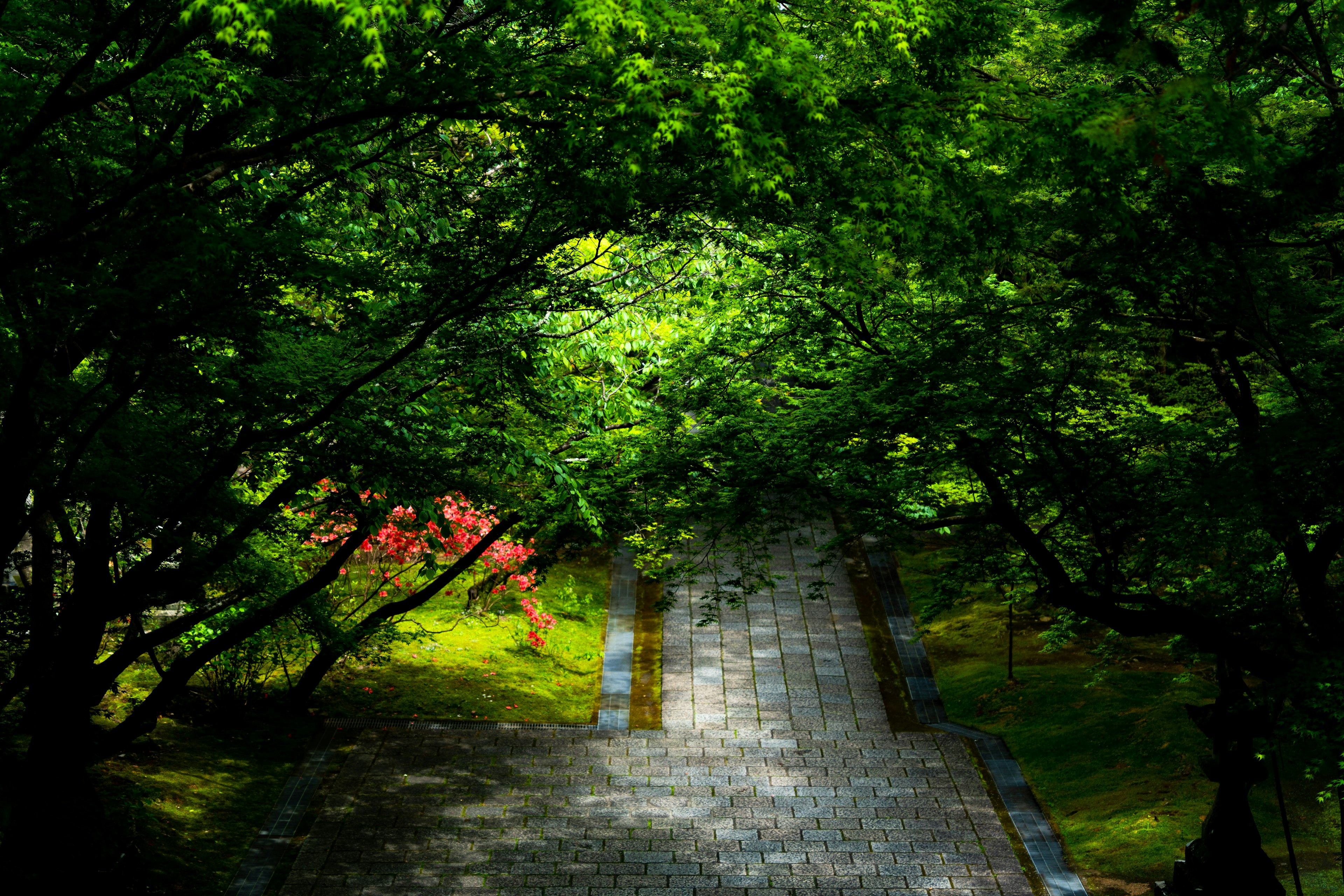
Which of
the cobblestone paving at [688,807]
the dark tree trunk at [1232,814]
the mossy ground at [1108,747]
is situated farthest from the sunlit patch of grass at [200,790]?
the dark tree trunk at [1232,814]

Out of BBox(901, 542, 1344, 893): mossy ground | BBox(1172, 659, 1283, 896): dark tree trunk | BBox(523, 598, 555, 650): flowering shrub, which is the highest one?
BBox(523, 598, 555, 650): flowering shrub

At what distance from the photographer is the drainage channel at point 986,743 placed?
33.9 feet

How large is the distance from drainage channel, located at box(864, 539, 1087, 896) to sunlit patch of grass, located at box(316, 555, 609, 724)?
4.41 meters

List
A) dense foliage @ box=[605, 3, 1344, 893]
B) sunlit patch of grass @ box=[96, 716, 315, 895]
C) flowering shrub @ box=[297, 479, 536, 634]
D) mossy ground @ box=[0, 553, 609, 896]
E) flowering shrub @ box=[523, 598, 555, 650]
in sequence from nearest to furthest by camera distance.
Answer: dense foliage @ box=[605, 3, 1344, 893] → sunlit patch of grass @ box=[96, 716, 315, 895] → mossy ground @ box=[0, 553, 609, 896] → flowering shrub @ box=[297, 479, 536, 634] → flowering shrub @ box=[523, 598, 555, 650]

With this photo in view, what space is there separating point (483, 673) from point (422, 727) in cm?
192

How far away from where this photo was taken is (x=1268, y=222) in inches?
281

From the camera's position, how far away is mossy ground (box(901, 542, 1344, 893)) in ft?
34.2

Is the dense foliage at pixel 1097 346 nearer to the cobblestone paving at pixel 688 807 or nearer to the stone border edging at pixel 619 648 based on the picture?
the cobblestone paving at pixel 688 807

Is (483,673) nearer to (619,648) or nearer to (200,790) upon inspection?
(619,648)

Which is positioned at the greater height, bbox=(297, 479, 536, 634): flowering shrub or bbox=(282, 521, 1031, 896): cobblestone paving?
bbox=(297, 479, 536, 634): flowering shrub

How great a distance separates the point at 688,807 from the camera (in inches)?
450

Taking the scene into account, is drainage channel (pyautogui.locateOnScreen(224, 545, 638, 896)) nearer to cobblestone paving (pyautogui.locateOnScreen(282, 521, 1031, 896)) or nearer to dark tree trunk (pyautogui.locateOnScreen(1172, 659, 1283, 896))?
cobblestone paving (pyautogui.locateOnScreen(282, 521, 1031, 896))

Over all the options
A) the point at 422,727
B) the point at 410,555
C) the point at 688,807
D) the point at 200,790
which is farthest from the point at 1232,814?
the point at 410,555

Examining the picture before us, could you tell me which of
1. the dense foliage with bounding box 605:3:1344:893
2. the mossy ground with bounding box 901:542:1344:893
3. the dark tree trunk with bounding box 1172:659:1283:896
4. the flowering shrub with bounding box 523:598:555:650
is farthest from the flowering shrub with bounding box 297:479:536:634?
the dark tree trunk with bounding box 1172:659:1283:896
